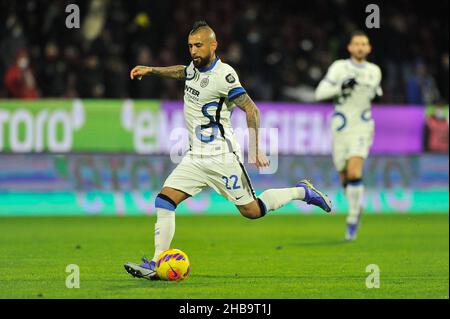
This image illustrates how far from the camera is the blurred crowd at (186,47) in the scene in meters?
19.7

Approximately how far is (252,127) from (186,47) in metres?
11.3

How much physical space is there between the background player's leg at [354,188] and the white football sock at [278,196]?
3.63 meters

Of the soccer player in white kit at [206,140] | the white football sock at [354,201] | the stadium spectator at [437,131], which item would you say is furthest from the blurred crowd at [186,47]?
the soccer player in white kit at [206,140]

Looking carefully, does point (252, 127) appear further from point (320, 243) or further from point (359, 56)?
point (359, 56)

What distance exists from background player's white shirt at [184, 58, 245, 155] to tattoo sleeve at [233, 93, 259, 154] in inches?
2.5

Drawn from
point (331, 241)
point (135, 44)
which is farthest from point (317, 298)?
point (135, 44)

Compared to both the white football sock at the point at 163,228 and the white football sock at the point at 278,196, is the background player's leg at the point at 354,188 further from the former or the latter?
the white football sock at the point at 163,228

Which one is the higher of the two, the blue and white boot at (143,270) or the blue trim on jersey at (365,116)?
the blue trim on jersey at (365,116)

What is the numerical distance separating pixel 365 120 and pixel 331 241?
73.0 inches

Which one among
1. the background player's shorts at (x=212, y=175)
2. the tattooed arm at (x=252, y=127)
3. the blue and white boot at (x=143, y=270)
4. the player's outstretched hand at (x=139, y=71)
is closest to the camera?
the tattooed arm at (x=252, y=127)

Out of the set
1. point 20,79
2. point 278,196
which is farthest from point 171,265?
point 20,79

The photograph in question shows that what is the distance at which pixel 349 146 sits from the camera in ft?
48.9

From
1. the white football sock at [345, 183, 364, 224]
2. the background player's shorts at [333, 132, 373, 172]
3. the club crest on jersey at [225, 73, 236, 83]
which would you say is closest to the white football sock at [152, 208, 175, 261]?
the club crest on jersey at [225, 73, 236, 83]

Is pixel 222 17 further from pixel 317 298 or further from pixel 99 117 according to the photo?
pixel 317 298
